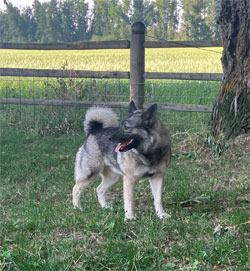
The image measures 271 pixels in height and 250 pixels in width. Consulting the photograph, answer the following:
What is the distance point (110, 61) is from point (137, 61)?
13.3ft

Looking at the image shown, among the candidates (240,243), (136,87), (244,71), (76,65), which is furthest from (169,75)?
(240,243)

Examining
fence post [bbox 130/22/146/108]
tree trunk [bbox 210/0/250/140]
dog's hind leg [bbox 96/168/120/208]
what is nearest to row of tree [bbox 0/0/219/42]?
fence post [bbox 130/22/146/108]

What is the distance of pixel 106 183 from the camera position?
5.42 m

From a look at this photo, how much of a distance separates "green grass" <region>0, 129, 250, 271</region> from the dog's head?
25.8 inches

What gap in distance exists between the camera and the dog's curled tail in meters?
5.40

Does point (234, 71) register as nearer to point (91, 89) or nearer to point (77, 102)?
point (77, 102)

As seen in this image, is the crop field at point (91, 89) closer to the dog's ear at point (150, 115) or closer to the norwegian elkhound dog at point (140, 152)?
the norwegian elkhound dog at point (140, 152)

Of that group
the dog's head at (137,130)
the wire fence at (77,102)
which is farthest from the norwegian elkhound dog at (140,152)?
the wire fence at (77,102)

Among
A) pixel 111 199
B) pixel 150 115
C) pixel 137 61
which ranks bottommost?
pixel 111 199

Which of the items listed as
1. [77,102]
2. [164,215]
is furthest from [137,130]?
[77,102]

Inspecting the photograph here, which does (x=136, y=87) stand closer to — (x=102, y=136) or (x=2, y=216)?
(x=102, y=136)

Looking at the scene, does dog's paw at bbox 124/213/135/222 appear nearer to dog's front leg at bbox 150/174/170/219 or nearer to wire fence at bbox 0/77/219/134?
dog's front leg at bbox 150/174/170/219

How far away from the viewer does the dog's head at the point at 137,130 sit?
179 inches

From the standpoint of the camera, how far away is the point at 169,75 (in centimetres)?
792
